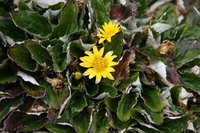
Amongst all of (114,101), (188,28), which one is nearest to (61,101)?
(114,101)

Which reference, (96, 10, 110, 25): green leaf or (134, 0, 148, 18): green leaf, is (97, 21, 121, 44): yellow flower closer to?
(96, 10, 110, 25): green leaf

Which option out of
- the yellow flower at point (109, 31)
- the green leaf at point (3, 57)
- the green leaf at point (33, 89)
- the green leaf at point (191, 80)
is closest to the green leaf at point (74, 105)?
the green leaf at point (33, 89)

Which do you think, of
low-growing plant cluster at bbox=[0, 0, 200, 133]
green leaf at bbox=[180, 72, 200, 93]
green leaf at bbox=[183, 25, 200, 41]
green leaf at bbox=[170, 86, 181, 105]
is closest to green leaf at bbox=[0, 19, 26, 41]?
low-growing plant cluster at bbox=[0, 0, 200, 133]

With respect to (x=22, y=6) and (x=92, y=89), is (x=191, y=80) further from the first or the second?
(x=22, y=6)

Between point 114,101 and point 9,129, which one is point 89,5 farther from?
point 9,129

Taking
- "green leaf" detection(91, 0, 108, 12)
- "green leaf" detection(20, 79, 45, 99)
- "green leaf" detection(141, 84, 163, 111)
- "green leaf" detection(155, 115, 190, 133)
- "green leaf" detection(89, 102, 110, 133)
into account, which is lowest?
"green leaf" detection(155, 115, 190, 133)

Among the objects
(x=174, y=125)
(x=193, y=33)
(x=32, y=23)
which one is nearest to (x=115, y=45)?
(x=32, y=23)
